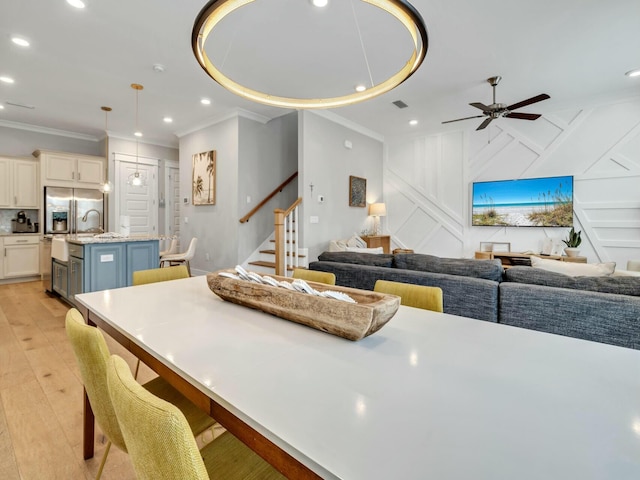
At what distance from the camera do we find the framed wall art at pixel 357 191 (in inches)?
229

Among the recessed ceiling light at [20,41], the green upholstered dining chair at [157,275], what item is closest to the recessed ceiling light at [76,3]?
the recessed ceiling light at [20,41]

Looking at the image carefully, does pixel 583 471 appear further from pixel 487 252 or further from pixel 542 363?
pixel 487 252

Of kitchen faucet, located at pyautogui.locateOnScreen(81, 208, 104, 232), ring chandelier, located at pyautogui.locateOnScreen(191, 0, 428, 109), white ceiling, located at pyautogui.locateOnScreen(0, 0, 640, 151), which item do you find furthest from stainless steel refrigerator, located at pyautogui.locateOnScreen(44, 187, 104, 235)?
ring chandelier, located at pyautogui.locateOnScreen(191, 0, 428, 109)

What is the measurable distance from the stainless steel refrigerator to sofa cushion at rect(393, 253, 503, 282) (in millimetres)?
5981

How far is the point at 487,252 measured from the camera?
5426mm

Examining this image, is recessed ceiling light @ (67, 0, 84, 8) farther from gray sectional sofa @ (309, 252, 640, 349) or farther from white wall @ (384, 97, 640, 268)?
white wall @ (384, 97, 640, 268)

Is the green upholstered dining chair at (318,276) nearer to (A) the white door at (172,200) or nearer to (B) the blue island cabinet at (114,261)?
(B) the blue island cabinet at (114,261)

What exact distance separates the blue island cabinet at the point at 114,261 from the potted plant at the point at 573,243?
593 centimetres

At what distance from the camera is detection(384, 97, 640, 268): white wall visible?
14.8 feet

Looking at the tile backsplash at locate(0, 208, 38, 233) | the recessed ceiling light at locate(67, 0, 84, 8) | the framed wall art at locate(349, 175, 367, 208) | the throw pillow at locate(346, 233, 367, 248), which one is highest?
Answer: the recessed ceiling light at locate(67, 0, 84, 8)

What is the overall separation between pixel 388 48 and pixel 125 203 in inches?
226

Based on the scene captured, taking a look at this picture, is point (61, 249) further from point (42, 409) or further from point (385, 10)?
point (385, 10)

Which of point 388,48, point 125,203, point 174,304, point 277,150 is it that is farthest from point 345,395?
point 125,203

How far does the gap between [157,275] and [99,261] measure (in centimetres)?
206
